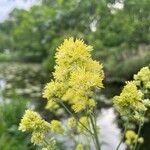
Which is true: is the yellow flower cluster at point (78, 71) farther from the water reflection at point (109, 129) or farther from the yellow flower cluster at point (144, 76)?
the water reflection at point (109, 129)

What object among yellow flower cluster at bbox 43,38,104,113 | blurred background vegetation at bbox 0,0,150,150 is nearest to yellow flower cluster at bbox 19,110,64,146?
yellow flower cluster at bbox 43,38,104,113

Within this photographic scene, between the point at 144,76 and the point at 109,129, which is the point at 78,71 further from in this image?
the point at 109,129

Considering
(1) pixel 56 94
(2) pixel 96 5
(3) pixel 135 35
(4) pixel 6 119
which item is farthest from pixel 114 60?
(1) pixel 56 94

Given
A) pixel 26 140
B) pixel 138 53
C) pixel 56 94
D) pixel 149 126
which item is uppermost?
pixel 138 53

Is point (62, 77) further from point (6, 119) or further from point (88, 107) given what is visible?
point (6, 119)

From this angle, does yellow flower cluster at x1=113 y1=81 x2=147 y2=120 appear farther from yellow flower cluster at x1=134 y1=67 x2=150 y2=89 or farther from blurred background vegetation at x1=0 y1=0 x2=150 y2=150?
blurred background vegetation at x1=0 y1=0 x2=150 y2=150

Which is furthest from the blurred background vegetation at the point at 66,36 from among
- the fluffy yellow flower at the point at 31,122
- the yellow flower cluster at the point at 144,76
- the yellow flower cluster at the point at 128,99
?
the fluffy yellow flower at the point at 31,122

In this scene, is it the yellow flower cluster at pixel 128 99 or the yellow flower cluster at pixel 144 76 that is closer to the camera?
the yellow flower cluster at pixel 128 99

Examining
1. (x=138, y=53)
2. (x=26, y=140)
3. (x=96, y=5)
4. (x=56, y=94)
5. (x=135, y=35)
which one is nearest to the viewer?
(x=56, y=94)
